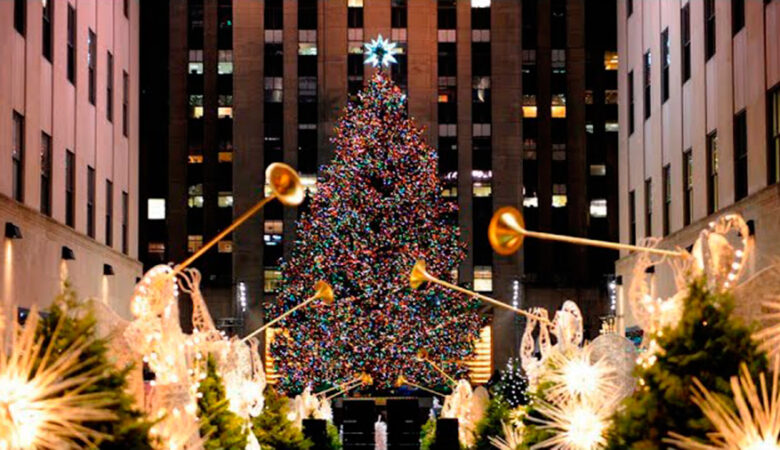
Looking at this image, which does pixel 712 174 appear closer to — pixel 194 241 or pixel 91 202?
pixel 91 202

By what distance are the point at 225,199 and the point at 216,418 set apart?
179 feet

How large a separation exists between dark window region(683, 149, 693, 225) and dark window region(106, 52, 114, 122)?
17155mm

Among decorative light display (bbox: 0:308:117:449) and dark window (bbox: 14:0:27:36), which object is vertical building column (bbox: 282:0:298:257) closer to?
dark window (bbox: 14:0:27:36)

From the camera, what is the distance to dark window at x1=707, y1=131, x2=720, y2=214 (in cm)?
3345

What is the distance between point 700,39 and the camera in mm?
34625

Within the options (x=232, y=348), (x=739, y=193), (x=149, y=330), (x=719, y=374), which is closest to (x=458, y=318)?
(x=739, y=193)

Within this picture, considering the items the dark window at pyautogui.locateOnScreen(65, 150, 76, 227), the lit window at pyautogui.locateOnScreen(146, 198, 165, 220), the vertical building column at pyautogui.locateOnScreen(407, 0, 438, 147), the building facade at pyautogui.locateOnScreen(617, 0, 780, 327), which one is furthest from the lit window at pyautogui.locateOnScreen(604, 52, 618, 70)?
the dark window at pyautogui.locateOnScreen(65, 150, 76, 227)

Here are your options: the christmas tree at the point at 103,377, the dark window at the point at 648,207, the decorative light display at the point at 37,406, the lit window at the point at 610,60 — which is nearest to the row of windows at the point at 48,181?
the dark window at the point at 648,207

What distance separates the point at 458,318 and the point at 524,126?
2618cm

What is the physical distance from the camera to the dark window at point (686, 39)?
36.3 m

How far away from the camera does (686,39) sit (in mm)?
36688

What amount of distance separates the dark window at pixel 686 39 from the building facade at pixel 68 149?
16246 mm

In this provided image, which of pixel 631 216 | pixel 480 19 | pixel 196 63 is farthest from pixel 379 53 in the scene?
pixel 631 216

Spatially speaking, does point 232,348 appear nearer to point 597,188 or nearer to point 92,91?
point 92,91
